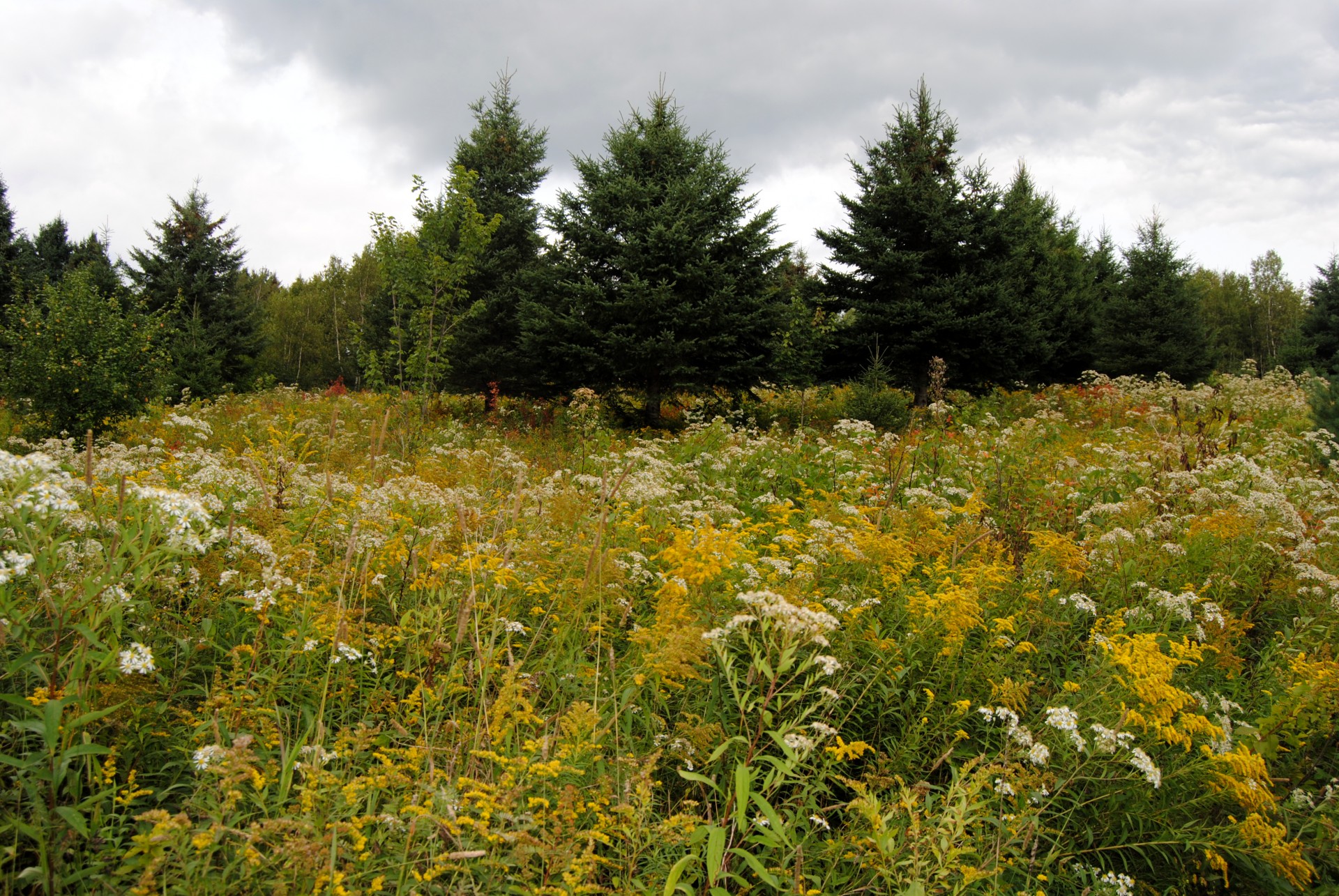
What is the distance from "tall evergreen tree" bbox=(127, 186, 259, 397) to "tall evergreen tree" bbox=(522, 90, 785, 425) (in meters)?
17.2

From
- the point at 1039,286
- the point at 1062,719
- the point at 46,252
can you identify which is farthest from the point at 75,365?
the point at 46,252

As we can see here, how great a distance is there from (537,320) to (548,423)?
2563mm

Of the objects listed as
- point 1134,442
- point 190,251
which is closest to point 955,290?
point 1134,442

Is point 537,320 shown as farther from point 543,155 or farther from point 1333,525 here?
point 1333,525

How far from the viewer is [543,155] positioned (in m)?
18.8

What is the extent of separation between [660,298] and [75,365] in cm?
951

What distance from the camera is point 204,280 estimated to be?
24469 mm

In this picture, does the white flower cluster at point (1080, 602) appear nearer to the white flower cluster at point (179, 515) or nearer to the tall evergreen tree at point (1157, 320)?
the white flower cluster at point (179, 515)

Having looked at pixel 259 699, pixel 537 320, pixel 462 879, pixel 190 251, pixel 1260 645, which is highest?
pixel 190 251

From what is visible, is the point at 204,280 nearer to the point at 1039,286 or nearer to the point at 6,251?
the point at 6,251

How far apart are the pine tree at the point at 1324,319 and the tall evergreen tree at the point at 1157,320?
9.57 m

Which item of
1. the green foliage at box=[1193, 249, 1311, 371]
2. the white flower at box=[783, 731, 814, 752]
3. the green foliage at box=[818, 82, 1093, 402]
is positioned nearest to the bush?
the green foliage at box=[818, 82, 1093, 402]

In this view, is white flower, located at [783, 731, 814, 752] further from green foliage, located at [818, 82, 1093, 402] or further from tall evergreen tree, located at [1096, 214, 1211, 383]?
tall evergreen tree, located at [1096, 214, 1211, 383]

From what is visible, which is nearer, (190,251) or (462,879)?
(462,879)
